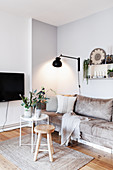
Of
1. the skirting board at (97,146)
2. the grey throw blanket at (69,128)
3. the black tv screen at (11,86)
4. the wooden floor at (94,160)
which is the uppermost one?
the black tv screen at (11,86)

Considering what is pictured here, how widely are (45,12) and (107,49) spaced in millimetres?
1659

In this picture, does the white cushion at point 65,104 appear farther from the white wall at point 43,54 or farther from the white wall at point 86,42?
the white wall at point 43,54

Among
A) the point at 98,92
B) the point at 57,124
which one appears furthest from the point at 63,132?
the point at 98,92

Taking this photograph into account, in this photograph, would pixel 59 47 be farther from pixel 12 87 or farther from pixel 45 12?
pixel 12 87

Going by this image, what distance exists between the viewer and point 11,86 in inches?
140

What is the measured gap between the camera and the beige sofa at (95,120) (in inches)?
96.7

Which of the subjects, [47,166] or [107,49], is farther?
[107,49]

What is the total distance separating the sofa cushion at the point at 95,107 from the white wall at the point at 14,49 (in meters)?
1.44

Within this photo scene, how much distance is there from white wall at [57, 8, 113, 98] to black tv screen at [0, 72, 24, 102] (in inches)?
50.0

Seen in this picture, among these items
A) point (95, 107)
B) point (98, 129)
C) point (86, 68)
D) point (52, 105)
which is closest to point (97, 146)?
point (98, 129)

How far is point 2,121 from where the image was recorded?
357 centimetres

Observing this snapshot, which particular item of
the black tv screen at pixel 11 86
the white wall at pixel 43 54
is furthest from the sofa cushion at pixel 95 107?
the black tv screen at pixel 11 86

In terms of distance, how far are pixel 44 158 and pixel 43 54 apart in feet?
9.01

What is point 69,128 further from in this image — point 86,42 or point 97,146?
point 86,42
